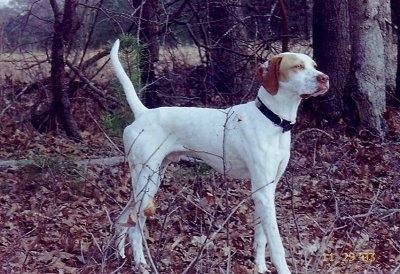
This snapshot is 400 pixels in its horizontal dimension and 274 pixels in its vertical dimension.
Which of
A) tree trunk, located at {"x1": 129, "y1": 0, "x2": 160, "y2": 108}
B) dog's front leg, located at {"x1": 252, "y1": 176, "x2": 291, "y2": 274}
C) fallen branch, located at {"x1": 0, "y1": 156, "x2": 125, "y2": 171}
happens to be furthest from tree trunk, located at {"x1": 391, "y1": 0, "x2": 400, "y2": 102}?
dog's front leg, located at {"x1": 252, "y1": 176, "x2": 291, "y2": 274}

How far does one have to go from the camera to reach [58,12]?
35.6ft

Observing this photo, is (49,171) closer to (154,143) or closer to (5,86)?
(154,143)

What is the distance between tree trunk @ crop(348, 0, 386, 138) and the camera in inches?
464

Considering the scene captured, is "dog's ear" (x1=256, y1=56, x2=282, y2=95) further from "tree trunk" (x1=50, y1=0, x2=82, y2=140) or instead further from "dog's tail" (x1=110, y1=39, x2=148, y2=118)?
"tree trunk" (x1=50, y1=0, x2=82, y2=140)

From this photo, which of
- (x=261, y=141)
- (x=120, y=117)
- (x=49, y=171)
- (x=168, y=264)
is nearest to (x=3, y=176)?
(x=49, y=171)

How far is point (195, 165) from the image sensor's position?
7.76m

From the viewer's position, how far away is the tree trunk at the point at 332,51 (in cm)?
1241

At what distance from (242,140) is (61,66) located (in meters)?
5.18

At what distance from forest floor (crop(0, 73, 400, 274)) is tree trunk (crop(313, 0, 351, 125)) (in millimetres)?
598

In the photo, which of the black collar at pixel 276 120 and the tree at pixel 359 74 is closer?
the black collar at pixel 276 120

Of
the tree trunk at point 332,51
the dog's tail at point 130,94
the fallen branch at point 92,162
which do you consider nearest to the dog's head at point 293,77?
the dog's tail at point 130,94

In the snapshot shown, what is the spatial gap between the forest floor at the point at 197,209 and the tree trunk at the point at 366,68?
30 cm
